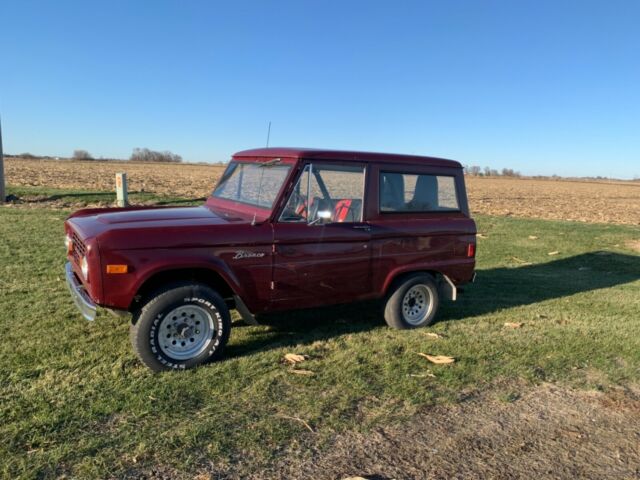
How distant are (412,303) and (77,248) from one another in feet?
11.4

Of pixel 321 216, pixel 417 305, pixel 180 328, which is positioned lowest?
pixel 417 305

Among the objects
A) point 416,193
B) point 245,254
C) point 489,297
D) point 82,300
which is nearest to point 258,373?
point 245,254

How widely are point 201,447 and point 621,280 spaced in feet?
27.5

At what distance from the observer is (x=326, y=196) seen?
512 cm

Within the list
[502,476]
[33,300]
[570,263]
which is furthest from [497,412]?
[570,263]

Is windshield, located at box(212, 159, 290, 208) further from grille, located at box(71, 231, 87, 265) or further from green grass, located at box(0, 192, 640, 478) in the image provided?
grille, located at box(71, 231, 87, 265)

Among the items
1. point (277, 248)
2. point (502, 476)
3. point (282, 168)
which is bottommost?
point (502, 476)

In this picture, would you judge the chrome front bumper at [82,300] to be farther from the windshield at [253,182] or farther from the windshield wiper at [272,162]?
the windshield wiper at [272,162]

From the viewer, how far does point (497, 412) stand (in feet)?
12.4

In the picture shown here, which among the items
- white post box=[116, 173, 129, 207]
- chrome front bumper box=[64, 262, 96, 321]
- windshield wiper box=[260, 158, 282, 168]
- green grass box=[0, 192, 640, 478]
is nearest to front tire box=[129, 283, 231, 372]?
green grass box=[0, 192, 640, 478]

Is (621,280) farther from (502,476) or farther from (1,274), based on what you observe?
(1,274)

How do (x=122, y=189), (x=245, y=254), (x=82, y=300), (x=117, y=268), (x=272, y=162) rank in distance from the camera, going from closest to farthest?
(x=117, y=268) < (x=82, y=300) < (x=245, y=254) < (x=272, y=162) < (x=122, y=189)

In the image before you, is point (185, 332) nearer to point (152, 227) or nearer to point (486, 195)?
point (152, 227)

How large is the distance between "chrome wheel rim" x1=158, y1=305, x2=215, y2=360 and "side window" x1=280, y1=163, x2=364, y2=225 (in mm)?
1129
